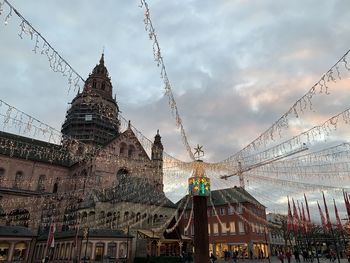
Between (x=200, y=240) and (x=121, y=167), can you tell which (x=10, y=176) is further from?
(x=200, y=240)

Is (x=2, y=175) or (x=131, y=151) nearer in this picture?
(x=2, y=175)

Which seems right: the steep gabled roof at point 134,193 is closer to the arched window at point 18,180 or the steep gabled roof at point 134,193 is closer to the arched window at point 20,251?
the arched window at point 20,251

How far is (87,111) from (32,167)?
1356cm

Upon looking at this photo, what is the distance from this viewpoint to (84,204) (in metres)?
37.5

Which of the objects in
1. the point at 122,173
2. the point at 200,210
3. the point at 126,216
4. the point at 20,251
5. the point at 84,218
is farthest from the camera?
the point at 122,173

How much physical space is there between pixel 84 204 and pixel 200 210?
27446 millimetres

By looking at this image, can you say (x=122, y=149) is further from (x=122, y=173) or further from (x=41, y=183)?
(x=41, y=183)

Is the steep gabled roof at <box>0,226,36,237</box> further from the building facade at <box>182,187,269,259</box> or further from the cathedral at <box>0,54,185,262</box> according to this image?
the building facade at <box>182,187,269,259</box>

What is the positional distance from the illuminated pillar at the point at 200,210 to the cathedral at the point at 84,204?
46.6ft

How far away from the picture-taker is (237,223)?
41.0 metres

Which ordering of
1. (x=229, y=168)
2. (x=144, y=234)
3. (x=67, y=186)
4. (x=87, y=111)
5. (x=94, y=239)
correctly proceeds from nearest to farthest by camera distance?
(x=229, y=168) → (x=94, y=239) → (x=144, y=234) → (x=67, y=186) → (x=87, y=111)

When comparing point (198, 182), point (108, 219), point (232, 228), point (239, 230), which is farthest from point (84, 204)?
point (198, 182)

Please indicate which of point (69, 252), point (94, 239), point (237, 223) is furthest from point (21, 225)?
point (237, 223)

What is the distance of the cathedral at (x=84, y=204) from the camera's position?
107ft
